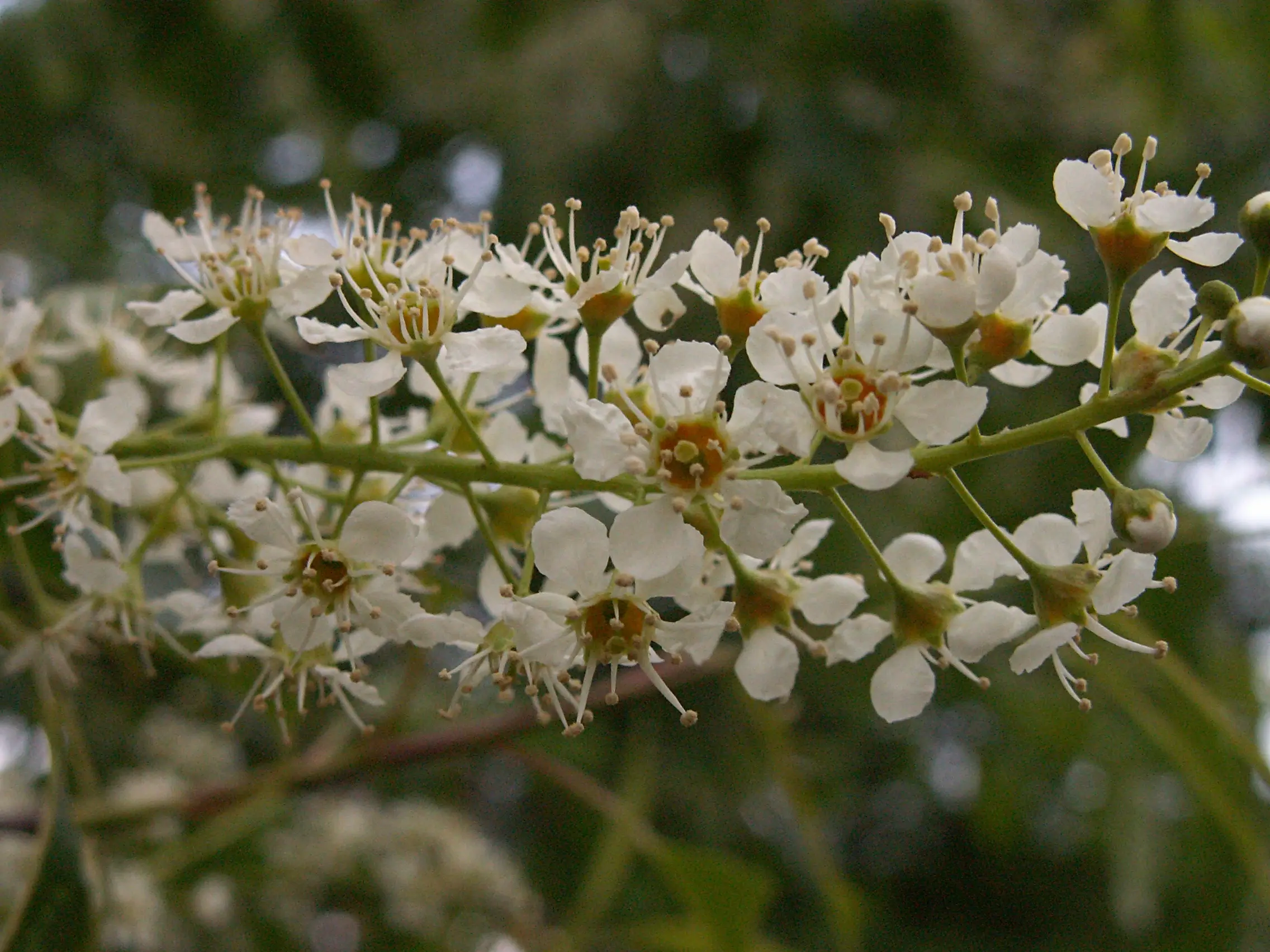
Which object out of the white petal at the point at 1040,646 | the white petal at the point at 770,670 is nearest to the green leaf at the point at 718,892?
the white petal at the point at 770,670

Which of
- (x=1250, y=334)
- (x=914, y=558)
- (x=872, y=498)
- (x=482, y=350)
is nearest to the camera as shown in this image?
(x=1250, y=334)

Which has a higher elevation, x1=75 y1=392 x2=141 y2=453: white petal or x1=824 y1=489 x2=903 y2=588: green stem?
x1=75 y1=392 x2=141 y2=453: white petal

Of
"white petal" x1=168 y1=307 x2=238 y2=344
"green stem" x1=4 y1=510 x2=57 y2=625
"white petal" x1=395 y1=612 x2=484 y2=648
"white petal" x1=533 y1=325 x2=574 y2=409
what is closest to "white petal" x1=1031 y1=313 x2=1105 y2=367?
"white petal" x1=533 y1=325 x2=574 y2=409

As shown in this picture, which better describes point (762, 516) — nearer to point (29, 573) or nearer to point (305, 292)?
point (305, 292)

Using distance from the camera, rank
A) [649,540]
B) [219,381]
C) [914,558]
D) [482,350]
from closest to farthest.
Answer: [649,540] → [482,350] → [914,558] → [219,381]

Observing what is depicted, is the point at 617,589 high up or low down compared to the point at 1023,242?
down

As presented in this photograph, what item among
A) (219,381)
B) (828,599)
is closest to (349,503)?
(219,381)

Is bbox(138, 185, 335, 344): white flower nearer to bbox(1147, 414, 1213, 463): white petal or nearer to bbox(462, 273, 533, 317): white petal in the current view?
bbox(462, 273, 533, 317): white petal

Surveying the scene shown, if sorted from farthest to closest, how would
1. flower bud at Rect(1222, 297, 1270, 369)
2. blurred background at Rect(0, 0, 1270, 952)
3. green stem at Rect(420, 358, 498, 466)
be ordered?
blurred background at Rect(0, 0, 1270, 952) → green stem at Rect(420, 358, 498, 466) → flower bud at Rect(1222, 297, 1270, 369)
